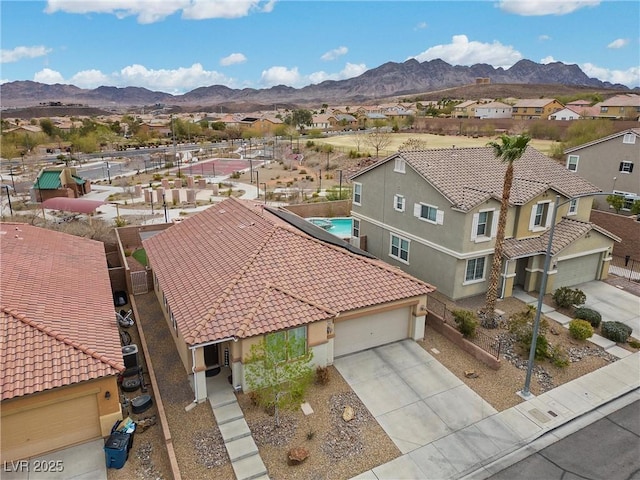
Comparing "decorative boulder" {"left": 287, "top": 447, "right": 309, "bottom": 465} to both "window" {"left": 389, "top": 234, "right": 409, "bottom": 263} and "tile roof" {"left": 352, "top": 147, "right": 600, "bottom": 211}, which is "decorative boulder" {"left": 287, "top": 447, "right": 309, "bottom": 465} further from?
"window" {"left": 389, "top": 234, "right": 409, "bottom": 263}

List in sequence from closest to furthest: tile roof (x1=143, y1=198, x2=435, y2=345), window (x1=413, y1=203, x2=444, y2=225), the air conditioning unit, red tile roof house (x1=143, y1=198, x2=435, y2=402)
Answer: red tile roof house (x1=143, y1=198, x2=435, y2=402) → tile roof (x1=143, y1=198, x2=435, y2=345) → the air conditioning unit → window (x1=413, y1=203, x2=444, y2=225)

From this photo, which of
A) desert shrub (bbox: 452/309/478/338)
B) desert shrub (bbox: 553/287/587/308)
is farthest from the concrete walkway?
desert shrub (bbox: 553/287/587/308)

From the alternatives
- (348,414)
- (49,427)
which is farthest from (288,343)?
(49,427)

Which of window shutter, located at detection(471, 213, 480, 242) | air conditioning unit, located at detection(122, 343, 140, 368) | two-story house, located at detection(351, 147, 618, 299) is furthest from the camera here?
two-story house, located at detection(351, 147, 618, 299)

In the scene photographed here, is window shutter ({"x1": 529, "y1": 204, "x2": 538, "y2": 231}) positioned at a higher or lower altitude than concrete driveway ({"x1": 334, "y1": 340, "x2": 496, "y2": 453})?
higher

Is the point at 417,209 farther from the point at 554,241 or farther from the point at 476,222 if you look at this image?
the point at 554,241

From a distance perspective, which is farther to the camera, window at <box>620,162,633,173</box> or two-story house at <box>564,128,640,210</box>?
window at <box>620,162,633,173</box>
